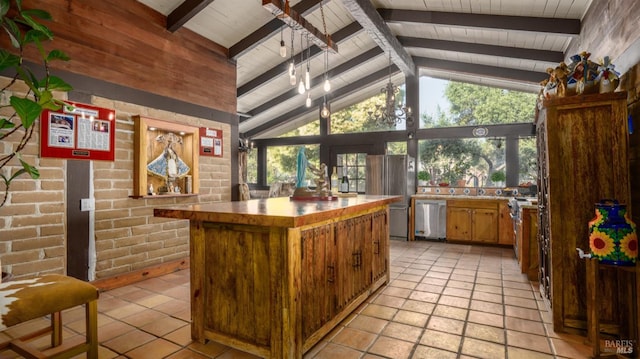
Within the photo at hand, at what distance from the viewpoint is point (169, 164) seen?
164 inches

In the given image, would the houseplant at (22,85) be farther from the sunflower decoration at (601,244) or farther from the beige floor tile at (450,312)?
the sunflower decoration at (601,244)

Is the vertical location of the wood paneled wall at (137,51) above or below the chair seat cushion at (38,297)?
above

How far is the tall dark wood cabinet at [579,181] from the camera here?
2367 millimetres

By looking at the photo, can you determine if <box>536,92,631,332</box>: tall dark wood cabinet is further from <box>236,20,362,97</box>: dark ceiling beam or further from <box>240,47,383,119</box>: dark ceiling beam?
<box>240,47,383,119</box>: dark ceiling beam

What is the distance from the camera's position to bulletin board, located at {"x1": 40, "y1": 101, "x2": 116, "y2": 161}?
3.01m

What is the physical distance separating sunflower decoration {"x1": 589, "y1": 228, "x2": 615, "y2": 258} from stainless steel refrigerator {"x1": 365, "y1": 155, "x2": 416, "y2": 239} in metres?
4.25

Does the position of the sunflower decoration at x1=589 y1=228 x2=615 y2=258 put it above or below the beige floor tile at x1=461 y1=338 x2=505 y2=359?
above

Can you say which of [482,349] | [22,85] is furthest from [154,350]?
[22,85]

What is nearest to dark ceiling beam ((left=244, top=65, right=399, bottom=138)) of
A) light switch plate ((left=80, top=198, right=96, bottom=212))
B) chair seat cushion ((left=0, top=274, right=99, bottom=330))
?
light switch plate ((left=80, top=198, right=96, bottom=212))

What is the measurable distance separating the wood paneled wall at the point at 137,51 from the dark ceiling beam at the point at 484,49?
11.1 feet

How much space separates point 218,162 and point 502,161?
5.42 m

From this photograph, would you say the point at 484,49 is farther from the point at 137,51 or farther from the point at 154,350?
the point at 154,350

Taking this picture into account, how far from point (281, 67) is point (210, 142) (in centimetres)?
224

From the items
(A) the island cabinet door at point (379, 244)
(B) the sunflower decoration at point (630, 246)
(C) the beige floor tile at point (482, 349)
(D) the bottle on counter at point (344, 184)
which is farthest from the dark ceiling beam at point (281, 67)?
(C) the beige floor tile at point (482, 349)
